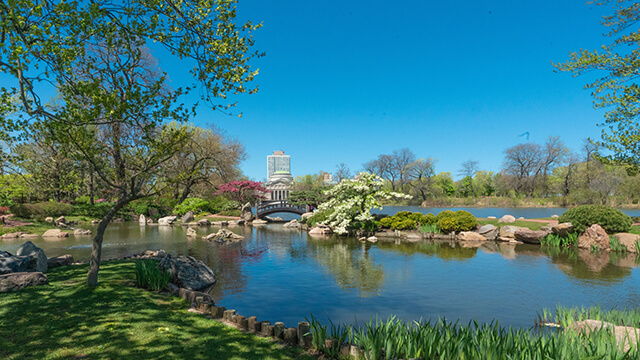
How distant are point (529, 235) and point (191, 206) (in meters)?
30.0

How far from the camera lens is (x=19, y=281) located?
673 centimetres

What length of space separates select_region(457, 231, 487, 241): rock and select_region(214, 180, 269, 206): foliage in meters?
24.6

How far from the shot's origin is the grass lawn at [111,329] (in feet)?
14.3

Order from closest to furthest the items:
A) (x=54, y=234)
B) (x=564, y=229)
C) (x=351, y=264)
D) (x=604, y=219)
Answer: (x=351, y=264)
(x=604, y=219)
(x=564, y=229)
(x=54, y=234)

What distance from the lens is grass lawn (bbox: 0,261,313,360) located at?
4.36 metres

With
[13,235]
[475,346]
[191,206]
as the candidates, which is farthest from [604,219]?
[191,206]

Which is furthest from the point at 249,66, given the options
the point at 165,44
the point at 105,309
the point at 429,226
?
the point at 429,226

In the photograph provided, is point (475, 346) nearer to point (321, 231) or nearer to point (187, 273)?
point (187, 273)

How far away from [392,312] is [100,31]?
28.0ft

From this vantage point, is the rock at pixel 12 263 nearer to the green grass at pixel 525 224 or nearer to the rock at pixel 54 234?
the rock at pixel 54 234

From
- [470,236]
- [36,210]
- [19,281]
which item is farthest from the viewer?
[36,210]

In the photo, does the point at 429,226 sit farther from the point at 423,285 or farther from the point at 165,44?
the point at 165,44

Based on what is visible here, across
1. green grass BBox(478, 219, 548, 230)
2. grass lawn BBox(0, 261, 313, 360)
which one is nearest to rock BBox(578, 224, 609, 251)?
green grass BBox(478, 219, 548, 230)

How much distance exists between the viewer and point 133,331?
5000 millimetres
